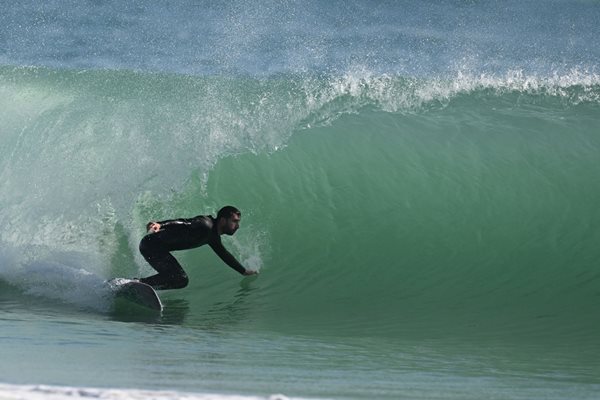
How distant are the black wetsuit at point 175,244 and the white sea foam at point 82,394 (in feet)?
14.2

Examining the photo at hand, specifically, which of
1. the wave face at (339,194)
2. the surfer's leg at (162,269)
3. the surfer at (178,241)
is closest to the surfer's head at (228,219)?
the surfer at (178,241)

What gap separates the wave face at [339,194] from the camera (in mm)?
9164

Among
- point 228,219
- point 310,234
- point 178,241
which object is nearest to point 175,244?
point 178,241

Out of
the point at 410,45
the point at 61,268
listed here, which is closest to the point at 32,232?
the point at 61,268

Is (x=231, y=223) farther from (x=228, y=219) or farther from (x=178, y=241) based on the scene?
(x=178, y=241)

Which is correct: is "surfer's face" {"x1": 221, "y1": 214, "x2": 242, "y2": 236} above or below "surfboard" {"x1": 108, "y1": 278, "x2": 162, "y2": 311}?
above

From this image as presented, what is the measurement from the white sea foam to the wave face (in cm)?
367

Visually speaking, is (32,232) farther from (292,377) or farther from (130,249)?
(292,377)

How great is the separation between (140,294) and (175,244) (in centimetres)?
65

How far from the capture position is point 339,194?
11547 mm

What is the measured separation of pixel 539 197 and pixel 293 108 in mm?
2869

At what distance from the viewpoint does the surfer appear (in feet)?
28.3

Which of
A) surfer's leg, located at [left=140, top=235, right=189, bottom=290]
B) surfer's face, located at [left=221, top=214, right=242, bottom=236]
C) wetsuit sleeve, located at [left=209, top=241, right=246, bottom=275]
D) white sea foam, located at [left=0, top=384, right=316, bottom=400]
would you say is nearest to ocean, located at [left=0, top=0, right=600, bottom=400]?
white sea foam, located at [left=0, top=384, right=316, bottom=400]

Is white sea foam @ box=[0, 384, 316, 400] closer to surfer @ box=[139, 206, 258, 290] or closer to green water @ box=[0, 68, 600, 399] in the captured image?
green water @ box=[0, 68, 600, 399]
